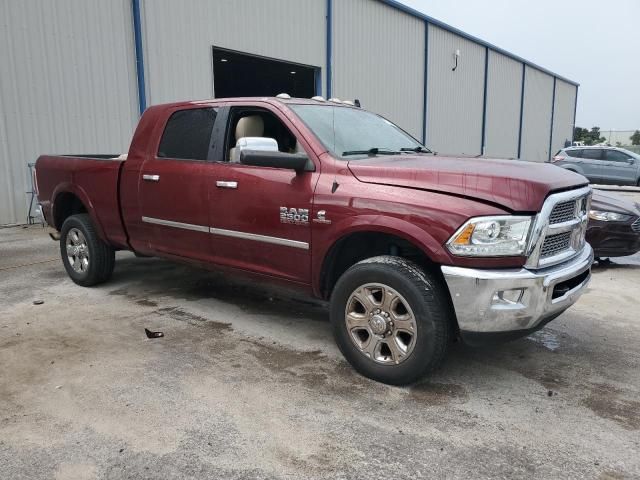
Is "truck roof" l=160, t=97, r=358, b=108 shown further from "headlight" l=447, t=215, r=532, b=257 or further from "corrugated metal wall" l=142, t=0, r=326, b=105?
"corrugated metal wall" l=142, t=0, r=326, b=105

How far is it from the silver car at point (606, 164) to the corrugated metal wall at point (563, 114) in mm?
17413

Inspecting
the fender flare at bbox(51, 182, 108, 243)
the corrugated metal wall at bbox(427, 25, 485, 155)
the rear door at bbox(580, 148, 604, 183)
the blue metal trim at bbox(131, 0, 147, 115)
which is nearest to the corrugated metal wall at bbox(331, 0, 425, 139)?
the corrugated metal wall at bbox(427, 25, 485, 155)

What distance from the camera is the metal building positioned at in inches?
386

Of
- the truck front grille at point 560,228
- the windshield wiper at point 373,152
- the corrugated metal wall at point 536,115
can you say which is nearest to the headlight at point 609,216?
the truck front grille at point 560,228

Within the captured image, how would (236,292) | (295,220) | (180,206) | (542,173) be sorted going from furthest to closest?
(236,292) < (180,206) < (295,220) < (542,173)

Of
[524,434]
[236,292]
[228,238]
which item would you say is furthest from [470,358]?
[236,292]

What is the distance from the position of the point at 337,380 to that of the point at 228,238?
150cm

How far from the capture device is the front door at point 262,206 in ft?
12.6

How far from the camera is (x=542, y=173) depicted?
339 centimetres

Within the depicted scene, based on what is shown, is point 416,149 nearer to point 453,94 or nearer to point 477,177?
point 477,177

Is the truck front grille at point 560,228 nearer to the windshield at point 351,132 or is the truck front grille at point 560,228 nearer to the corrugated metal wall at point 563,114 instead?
the windshield at point 351,132

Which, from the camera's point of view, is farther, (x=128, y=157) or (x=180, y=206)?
(x=128, y=157)

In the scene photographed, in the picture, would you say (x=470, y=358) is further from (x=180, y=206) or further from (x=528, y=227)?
(x=180, y=206)

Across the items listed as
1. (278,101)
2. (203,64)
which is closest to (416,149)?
(278,101)
